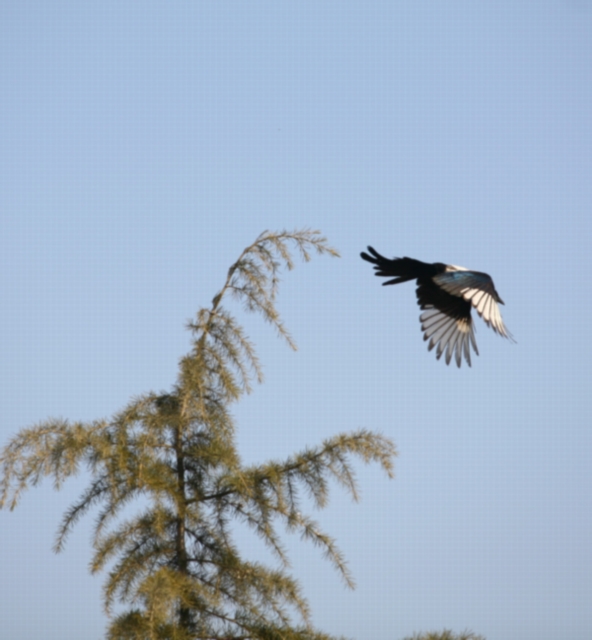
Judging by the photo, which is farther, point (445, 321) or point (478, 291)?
point (445, 321)

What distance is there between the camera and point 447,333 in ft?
25.3

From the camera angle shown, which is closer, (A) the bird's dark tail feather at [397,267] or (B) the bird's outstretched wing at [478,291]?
(B) the bird's outstretched wing at [478,291]

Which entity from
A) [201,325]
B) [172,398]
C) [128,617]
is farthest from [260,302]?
[128,617]

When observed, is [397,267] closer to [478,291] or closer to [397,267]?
[397,267]

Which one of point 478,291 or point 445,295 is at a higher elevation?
point 445,295

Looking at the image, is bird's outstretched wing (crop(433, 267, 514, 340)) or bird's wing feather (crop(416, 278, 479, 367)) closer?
bird's outstretched wing (crop(433, 267, 514, 340))

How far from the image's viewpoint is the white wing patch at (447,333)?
7.53m

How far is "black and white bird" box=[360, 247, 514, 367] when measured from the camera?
289 inches

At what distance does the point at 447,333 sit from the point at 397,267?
70 cm

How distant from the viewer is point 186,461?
4879 mm

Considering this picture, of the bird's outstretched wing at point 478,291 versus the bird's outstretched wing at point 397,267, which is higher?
the bird's outstretched wing at point 397,267

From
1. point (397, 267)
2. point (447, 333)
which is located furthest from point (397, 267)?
point (447, 333)

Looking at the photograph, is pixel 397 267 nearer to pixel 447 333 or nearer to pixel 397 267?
pixel 397 267

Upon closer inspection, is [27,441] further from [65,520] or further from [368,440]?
[368,440]
